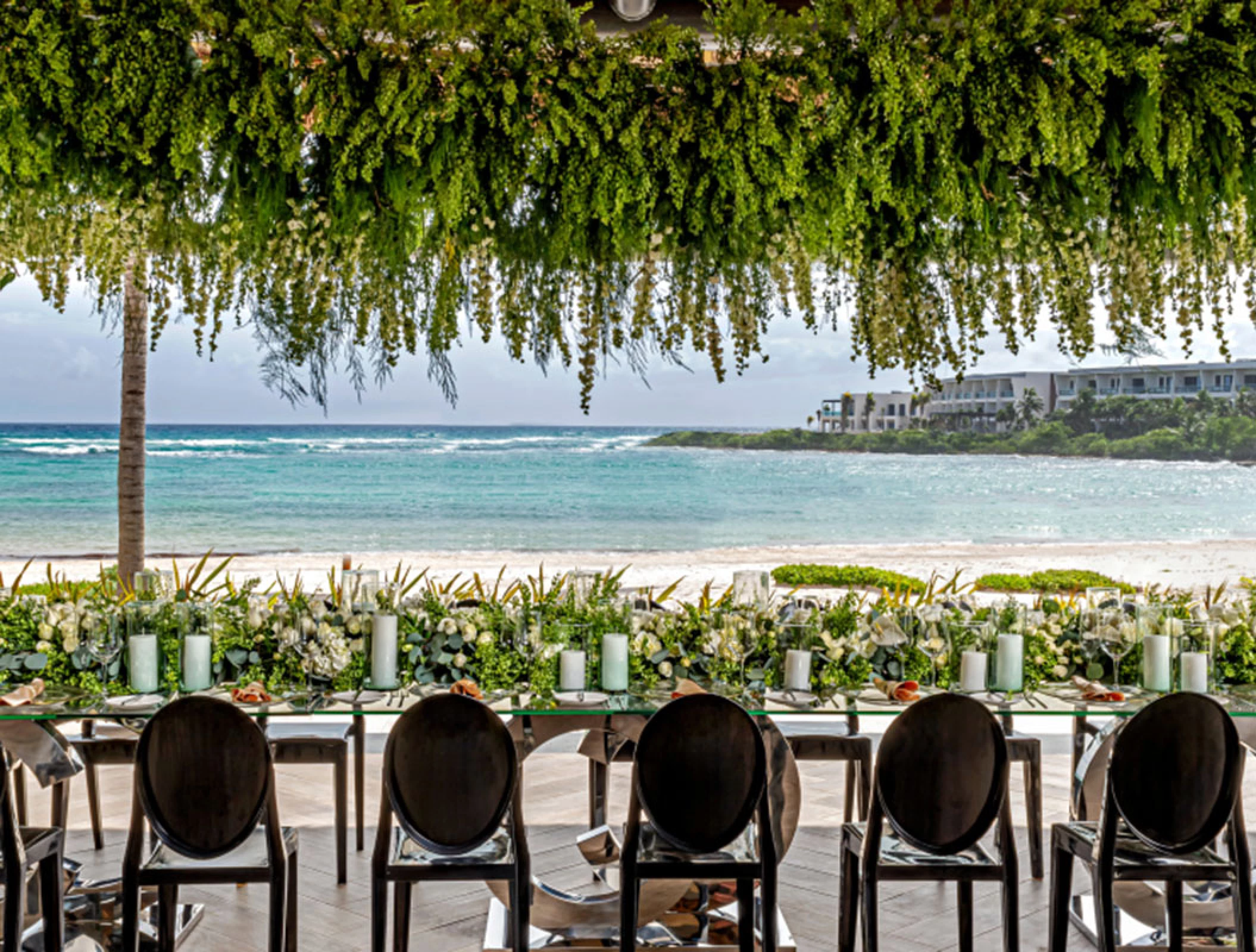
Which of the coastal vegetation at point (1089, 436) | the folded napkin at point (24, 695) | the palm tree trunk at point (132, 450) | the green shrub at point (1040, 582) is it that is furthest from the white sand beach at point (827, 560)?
the folded napkin at point (24, 695)

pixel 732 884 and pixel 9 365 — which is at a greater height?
pixel 9 365

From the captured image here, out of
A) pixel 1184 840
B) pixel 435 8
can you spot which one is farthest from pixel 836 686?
pixel 435 8

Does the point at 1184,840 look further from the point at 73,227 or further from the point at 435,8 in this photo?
the point at 73,227

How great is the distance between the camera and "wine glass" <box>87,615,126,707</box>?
3.66 m

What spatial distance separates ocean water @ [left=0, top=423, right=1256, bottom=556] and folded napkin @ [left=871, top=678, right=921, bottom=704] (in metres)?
23.9

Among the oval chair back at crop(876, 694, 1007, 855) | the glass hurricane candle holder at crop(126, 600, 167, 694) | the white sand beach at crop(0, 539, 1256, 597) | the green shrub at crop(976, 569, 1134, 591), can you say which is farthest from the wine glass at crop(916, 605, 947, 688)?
the white sand beach at crop(0, 539, 1256, 597)

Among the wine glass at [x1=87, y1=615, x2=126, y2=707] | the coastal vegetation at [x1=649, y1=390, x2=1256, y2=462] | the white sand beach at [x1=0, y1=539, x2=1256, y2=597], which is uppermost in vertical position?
the coastal vegetation at [x1=649, y1=390, x2=1256, y2=462]

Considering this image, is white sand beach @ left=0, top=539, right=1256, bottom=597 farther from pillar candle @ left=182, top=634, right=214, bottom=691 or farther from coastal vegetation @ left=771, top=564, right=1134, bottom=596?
pillar candle @ left=182, top=634, right=214, bottom=691

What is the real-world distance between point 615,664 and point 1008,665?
1233mm

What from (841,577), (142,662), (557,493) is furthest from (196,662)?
(557,493)

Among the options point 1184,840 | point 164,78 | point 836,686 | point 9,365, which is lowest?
point 1184,840

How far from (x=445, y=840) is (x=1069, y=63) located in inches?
110

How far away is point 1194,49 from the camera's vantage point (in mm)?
3459

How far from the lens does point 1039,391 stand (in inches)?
1067
